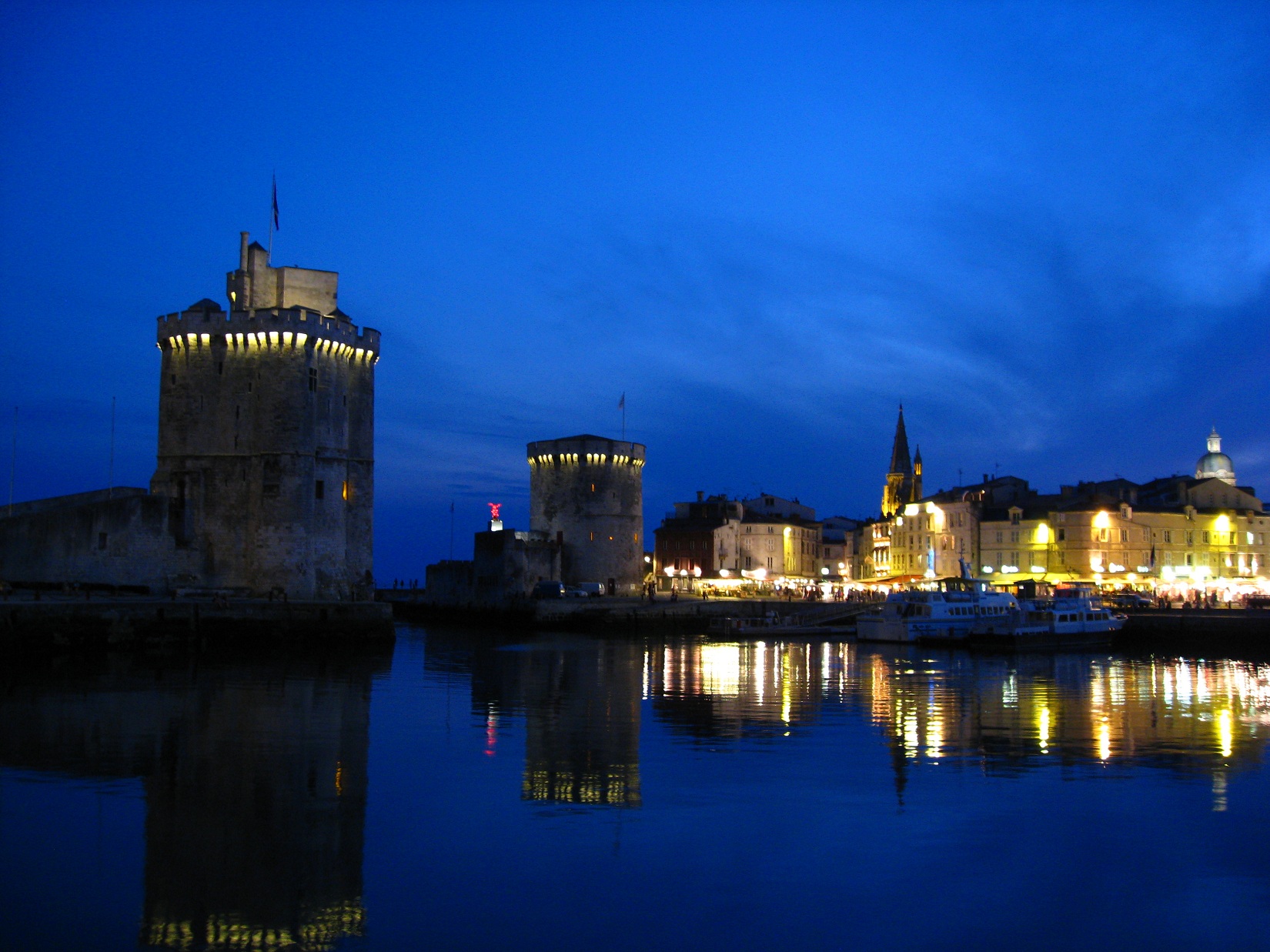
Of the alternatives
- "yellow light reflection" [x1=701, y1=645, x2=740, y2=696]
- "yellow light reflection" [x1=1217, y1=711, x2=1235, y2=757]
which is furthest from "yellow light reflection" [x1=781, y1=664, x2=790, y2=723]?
"yellow light reflection" [x1=1217, y1=711, x2=1235, y2=757]

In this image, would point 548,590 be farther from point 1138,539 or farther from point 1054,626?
point 1138,539

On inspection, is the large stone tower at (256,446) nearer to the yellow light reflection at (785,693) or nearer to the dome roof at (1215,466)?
the yellow light reflection at (785,693)

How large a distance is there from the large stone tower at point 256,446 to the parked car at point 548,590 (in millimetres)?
18679

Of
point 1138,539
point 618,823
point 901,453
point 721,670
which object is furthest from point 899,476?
point 618,823

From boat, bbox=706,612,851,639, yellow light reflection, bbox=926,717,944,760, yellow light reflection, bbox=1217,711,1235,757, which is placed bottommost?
yellow light reflection, bbox=1217,711,1235,757

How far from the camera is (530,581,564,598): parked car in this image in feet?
184

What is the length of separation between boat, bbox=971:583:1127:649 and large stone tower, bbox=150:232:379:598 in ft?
78.2

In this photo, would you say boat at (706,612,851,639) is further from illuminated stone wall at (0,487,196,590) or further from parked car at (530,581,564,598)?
illuminated stone wall at (0,487,196,590)

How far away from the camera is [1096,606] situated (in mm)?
48938

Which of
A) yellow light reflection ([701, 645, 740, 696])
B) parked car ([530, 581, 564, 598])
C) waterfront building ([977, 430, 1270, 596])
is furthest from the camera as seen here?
waterfront building ([977, 430, 1270, 596])

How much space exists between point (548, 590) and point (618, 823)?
4484cm

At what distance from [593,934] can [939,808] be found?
5502 millimetres

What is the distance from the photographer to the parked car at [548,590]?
184 feet

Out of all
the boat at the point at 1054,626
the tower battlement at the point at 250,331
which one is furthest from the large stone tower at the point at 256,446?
the boat at the point at 1054,626
